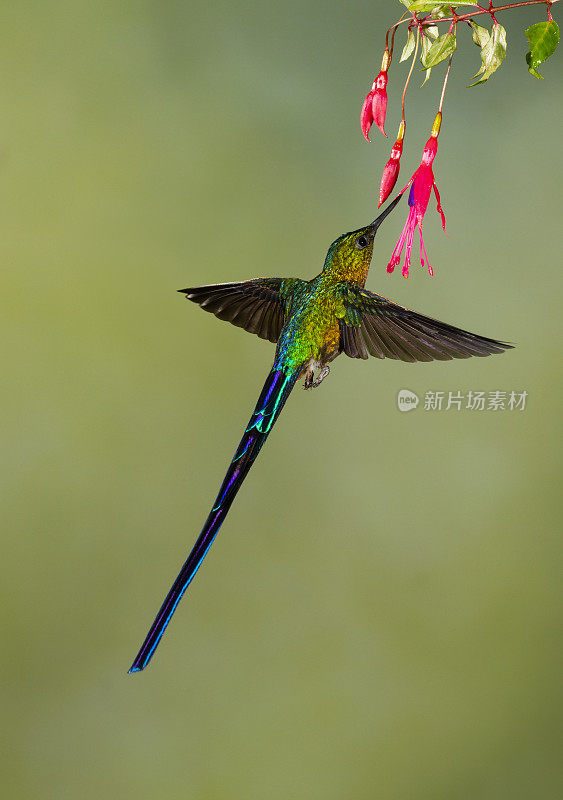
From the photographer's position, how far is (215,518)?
0.37m

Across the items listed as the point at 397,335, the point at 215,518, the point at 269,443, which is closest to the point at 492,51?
the point at 397,335

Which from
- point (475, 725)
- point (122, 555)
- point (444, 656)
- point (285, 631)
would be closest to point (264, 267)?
point (122, 555)

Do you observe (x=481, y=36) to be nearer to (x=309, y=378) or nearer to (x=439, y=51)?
(x=439, y=51)

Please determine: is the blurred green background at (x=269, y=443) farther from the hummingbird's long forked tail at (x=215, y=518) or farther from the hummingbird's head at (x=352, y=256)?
the hummingbird's long forked tail at (x=215, y=518)

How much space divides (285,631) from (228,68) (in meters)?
1.12

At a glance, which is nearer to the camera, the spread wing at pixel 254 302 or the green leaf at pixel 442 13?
the green leaf at pixel 442 13

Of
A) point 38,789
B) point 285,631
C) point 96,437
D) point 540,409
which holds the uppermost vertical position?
point 540,409

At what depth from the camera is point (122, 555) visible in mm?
1450

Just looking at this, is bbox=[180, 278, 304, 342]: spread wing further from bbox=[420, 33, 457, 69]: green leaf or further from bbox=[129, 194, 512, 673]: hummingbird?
bbox=[420, 33, 457, 69]: green leaf

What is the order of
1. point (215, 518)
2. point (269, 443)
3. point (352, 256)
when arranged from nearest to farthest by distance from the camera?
point (215, 518)
point (352, 256)
point (269, 443)

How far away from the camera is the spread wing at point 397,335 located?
1.32 feet

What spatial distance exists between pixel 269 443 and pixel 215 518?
1074mm

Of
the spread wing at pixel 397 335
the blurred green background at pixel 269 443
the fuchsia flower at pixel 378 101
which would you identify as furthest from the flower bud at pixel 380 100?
the blurred green background at pixel 269 443

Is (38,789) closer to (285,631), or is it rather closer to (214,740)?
(214,740)
